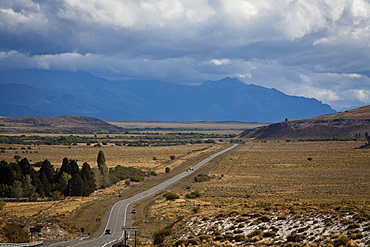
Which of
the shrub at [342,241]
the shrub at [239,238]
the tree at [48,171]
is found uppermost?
the tree at [48,171]

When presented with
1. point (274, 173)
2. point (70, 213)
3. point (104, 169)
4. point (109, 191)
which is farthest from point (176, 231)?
point (274, 173)

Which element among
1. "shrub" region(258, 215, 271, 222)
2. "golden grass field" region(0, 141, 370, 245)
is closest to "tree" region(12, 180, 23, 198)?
"golden grass field" region(0, 141, 370, 245)

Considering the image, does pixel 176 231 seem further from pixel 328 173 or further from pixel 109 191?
pixel 328 173

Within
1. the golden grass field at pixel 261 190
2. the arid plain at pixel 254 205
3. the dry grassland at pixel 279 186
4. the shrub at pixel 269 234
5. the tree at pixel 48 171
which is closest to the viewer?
the arid plain at pixel 254 205

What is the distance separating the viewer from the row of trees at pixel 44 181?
5219 cm

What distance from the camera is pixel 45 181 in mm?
56219

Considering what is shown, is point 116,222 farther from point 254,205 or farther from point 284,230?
point 284,230

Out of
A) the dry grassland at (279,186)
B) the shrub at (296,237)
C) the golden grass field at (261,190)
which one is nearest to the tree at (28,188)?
the golden grass field at (261,190)

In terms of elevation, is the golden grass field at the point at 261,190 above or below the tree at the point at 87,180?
below

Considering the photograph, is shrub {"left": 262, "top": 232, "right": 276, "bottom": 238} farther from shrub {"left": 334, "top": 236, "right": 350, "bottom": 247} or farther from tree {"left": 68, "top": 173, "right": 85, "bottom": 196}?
tree {"left": 68, "top": 173, "right": 85, "bottom": 196}

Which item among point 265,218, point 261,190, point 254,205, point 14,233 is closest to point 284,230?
point 265,218

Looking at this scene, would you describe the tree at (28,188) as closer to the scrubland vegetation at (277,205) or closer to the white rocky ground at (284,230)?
the scrubland vegetation at (277,205)

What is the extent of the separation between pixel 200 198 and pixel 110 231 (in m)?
17.7

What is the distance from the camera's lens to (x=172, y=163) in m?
101
